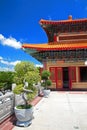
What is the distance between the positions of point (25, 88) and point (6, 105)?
2.83ft

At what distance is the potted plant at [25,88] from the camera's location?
20.5 feet

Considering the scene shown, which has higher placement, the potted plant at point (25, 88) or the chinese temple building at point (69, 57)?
the chinese temple building at point (69, 57)

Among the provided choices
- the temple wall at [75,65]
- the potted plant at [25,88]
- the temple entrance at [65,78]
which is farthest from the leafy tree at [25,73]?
the temple entrance at [65,78]

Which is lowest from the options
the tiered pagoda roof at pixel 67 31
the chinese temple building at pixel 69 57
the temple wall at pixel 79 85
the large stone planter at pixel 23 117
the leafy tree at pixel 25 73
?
the large stone planter at pixel 23 117

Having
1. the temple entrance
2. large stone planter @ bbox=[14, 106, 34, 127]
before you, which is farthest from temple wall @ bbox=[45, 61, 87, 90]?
large stone planter @ bbox=[14, 106, 34, 127]

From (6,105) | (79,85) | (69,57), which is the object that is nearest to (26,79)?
(6,105)

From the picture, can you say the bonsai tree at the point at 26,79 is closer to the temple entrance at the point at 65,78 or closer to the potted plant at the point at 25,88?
the potted plant at the point at 25,88

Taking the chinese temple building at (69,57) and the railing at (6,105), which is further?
the chinese temple building at (69,57)

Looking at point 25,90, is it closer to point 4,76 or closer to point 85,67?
point 4,76

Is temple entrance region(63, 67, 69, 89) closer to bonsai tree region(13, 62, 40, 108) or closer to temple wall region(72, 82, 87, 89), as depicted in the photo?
temple wall region(72, 82, 87, 89)

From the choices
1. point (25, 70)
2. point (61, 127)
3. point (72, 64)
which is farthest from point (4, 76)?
point (61, 127)

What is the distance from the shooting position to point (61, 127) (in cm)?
607

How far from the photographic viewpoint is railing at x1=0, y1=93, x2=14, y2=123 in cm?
643

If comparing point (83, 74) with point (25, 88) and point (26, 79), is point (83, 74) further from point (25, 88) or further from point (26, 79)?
point (26, 79)
